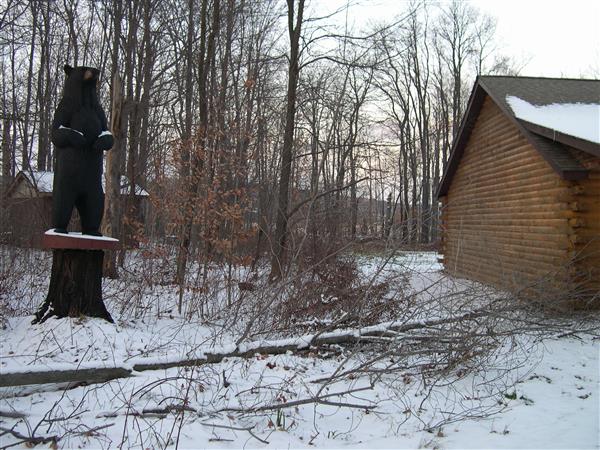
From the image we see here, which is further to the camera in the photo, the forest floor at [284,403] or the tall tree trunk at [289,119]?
the tall tree trunk at [289,119]

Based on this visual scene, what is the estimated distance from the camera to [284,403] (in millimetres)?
3768

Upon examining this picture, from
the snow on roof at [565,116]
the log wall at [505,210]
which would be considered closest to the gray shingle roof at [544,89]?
the snow on roof at [565,116]

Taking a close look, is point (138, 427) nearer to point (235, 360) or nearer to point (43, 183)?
point (235, 360)

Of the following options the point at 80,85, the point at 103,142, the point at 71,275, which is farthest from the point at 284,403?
the point at 80,85

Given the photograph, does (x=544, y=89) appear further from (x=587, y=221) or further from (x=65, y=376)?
(x=65, y=376)

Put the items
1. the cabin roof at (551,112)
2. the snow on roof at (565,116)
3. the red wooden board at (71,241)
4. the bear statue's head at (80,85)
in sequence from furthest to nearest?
the cabin roof at (551,112), the snow on roof at (565,116), the bear statue's head at (80,85), the red wooden board at (71,241)

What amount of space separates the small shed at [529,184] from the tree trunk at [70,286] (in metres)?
5.67

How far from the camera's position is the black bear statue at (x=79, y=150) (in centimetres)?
595

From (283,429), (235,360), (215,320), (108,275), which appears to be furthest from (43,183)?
(283,429)

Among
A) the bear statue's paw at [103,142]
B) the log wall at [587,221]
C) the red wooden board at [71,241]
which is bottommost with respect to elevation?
the red wooden board at [71,241]

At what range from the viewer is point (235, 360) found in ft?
15.8

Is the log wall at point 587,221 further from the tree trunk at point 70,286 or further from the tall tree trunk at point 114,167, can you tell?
the tall tree trunk at point 114,167

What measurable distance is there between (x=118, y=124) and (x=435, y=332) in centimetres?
754

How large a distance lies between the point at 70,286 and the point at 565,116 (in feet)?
30.6
